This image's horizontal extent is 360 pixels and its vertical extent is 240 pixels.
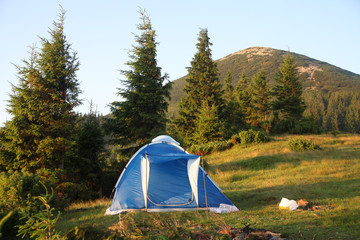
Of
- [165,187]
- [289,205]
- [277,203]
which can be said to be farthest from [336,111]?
[165,187]

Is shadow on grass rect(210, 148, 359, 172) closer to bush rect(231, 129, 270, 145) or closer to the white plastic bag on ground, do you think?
bush rect(231, 129, 270, 145)

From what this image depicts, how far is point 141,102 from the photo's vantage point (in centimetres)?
1566

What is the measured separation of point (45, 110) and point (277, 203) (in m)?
11.9

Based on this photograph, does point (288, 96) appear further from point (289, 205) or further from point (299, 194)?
point (289, 205)

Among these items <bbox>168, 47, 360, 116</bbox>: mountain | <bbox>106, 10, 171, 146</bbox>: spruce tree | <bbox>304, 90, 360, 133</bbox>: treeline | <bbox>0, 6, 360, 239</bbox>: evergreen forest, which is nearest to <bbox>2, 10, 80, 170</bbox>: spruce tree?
<bbox>0, 6, 360, 239</bbox>: evergreen forest

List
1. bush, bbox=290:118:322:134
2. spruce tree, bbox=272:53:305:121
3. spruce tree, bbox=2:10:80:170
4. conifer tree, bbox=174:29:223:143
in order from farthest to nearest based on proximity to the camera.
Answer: spruce tree, bbox=272:53:305:121
bush, bbox=290:118:322:134
conifer tree, bbox=174:29:223:143
spruce tree, bbox=2:10:80:170

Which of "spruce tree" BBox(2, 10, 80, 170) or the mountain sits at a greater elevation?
the mountain

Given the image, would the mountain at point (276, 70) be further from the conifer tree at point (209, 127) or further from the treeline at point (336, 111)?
the conifer tree at point (209, 127)

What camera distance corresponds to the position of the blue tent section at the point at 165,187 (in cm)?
685

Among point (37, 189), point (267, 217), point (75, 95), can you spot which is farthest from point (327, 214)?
point (75, 95)

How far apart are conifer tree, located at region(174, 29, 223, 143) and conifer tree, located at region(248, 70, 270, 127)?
32.2 ft

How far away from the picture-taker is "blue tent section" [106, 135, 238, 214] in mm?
6852

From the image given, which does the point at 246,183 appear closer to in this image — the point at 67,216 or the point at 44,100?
the point at 67,216

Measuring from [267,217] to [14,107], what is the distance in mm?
13130
